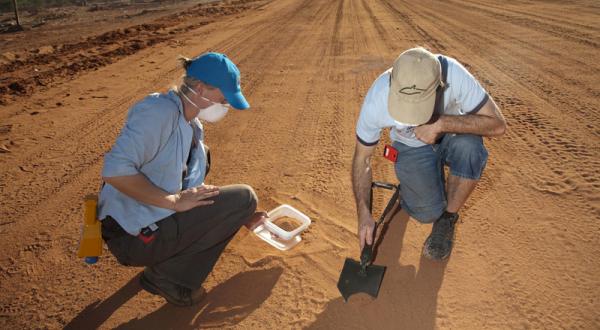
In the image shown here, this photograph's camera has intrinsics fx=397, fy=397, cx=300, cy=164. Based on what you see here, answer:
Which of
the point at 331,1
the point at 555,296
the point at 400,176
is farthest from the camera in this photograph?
the point at 331,1

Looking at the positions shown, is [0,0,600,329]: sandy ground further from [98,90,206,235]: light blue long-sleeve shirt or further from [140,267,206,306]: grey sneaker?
[98,90,206,235]: light blue long-sleeve shirt

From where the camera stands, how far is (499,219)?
313cm

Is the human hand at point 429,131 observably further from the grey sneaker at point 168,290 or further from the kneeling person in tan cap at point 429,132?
the grey sneaker at point 168,290

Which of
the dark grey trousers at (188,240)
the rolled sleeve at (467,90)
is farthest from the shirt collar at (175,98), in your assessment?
the rolled sleeve at (467,90)

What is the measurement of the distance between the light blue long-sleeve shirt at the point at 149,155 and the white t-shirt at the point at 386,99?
112cm

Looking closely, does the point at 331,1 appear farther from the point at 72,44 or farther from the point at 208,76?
the point at 208,76

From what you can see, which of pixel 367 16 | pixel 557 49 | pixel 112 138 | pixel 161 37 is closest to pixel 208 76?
pixel 112 138

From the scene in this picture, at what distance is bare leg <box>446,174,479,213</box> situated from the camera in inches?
111

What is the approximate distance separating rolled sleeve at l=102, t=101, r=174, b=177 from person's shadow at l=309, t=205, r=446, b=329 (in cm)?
143

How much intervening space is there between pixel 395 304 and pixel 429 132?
1.12m

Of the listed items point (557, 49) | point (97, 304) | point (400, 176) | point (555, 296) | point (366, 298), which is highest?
point (557, 49)

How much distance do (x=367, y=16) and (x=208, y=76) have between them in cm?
1145

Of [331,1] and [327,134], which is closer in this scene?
[327,134]

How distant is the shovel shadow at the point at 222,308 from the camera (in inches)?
99.7
